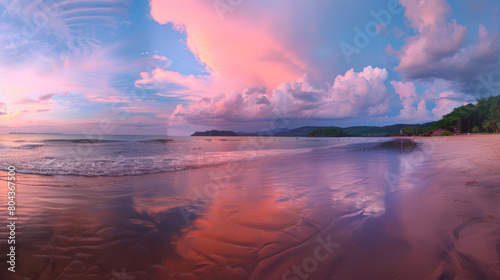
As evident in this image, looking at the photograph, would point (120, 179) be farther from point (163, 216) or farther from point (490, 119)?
point (490, 119)

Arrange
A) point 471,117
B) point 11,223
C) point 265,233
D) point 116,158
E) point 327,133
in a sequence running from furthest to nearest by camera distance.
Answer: point 327,133 < point 471,117 < point 116,158 < point 11,223 < point 265,233

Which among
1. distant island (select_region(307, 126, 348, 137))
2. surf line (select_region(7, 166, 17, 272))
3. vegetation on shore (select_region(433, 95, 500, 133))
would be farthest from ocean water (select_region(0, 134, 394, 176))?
distant island (select_region(307, 126, 348, 137))

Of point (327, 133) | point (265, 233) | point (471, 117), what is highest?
point (471, 117)

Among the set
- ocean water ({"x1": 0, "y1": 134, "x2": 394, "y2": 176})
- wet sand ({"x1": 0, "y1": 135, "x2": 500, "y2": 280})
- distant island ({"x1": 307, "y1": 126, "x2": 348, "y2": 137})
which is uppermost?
distant island ({"x1": 307, "y1": 126, "x2": 348, "y2": 137})

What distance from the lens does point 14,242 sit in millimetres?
3820

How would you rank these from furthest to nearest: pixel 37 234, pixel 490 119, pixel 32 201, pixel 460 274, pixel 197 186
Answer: pixel 490 119 → pixel 197 186 → pixel 32 201 → pixel 37 234 → pixel 460 274

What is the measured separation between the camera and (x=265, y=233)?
12.8ft

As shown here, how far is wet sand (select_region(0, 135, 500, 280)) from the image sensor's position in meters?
2.84

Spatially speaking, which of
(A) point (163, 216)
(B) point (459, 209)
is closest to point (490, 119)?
(B) point (459, 209)

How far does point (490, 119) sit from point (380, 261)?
356ft

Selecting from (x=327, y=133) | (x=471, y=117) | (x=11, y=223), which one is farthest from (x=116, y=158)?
(x=327, y=133)

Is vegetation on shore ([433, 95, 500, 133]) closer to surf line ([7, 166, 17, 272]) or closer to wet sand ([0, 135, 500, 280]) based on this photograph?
wet sand ([0, 135, 500, 280])

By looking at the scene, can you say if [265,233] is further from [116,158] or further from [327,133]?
[327,133]

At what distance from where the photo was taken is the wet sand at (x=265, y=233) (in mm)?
2844
